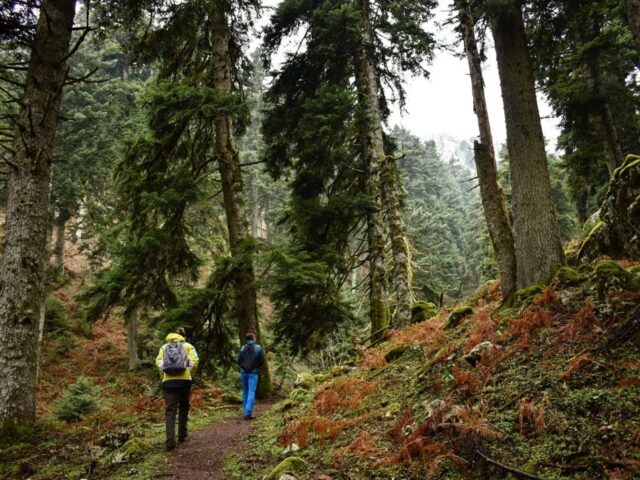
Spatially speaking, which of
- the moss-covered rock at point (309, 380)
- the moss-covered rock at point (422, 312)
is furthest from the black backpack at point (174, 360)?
the moss-covered rock at point (422, 312)

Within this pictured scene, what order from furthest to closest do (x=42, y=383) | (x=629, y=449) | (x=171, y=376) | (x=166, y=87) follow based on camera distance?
(x=42, y=383)
(x=166, y=87)
(x=171, y=376)
(x=629, y=449)

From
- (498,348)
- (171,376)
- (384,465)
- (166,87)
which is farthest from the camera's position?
(166,87)

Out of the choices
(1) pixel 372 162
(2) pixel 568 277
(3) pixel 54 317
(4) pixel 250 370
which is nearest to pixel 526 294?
(2) pixel 568 277

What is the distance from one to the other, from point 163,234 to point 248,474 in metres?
7.10

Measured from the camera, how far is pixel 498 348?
5.76 meters

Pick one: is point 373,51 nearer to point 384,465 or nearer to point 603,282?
point 603,282

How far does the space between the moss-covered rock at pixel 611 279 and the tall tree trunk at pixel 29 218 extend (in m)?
8.51

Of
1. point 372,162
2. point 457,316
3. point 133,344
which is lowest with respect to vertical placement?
point 133,344

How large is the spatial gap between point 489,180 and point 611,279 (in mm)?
3082

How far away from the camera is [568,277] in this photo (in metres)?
6.54

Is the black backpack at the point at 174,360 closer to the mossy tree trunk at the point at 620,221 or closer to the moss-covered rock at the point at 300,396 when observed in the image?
the moss-covered rock at the point at 300,396

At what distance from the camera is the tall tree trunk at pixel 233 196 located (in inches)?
460

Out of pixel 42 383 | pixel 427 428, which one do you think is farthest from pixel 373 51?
pixel 42 383

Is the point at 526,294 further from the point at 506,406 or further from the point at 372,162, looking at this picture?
the point at 372,162
